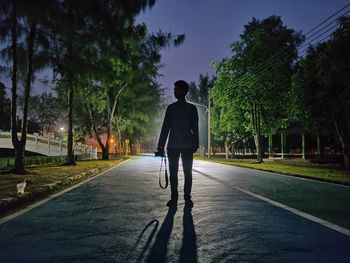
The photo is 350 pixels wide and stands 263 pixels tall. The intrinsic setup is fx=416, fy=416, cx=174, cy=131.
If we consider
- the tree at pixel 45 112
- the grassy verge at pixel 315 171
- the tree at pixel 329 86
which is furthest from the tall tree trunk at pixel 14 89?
the tree at pixel 45 112

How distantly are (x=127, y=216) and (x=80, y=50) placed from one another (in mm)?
17249

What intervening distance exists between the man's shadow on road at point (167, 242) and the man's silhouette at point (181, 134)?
1.13 meters

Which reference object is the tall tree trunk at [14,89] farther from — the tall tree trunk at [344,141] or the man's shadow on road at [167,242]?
the tall tree trunk at [344,141]

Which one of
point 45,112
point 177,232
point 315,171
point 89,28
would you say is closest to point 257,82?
point 315,171

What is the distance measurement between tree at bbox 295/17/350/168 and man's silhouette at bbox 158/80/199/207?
19.6 m

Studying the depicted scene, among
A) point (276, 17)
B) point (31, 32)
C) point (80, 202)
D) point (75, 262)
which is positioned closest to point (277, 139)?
point (276, 17)

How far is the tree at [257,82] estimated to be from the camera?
125 feet

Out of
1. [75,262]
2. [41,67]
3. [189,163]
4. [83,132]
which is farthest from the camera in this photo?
[83,132]

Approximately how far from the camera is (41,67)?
19750 millimetres

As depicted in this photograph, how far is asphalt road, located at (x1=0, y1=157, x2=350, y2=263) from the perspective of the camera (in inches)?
171

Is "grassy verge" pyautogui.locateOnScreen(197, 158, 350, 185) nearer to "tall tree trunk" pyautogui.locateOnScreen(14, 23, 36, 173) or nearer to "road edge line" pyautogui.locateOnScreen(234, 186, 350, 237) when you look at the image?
"road edge line" pyautogui.locateOnScreen(234, 186, 350, 237)

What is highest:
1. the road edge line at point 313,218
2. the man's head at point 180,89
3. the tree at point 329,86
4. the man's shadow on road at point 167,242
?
the tree at point 329,86

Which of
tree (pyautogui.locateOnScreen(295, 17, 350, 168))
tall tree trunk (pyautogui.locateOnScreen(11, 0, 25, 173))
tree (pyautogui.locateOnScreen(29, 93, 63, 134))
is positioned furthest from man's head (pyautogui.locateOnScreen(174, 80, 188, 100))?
tree (pyautogui.locateOnScreen(29, 93, 63, 134))

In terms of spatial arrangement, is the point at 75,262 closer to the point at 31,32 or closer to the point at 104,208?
the point at 104,208
